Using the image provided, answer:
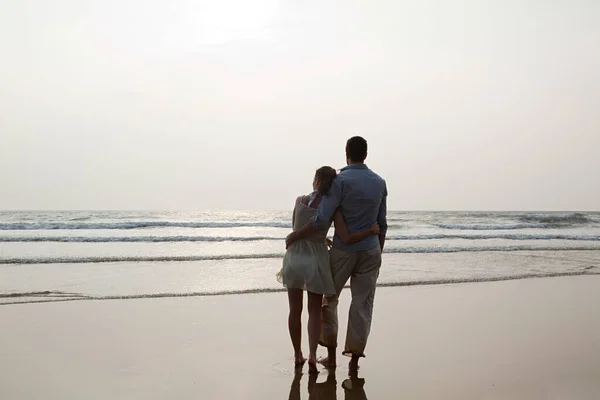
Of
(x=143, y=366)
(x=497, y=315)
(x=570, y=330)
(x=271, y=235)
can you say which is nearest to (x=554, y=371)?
(x=570, y=330)

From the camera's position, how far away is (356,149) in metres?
4.65

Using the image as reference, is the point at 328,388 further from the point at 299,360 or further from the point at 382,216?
the point at 382,216

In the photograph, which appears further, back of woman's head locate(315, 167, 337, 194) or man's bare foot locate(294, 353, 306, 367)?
man's bare foot locate(294, 353, 306, 367)

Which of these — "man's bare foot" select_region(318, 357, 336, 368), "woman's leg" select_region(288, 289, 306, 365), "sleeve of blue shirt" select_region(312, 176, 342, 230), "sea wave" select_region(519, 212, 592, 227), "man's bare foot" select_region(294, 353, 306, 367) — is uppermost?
"sleeve of blue shirt" select_region(312, 176, 342, 230)

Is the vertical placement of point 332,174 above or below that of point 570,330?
above

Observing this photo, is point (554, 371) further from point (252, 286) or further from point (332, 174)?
point (252, 286)

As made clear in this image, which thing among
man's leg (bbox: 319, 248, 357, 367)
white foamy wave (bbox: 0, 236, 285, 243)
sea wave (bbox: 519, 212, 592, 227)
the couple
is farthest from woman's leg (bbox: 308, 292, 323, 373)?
sea wave (bbox: 519, 212, 592, 227)

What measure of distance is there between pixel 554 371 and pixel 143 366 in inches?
121

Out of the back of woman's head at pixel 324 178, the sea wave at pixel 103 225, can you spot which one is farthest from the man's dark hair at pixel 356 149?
the sea wave at pixel 103 225

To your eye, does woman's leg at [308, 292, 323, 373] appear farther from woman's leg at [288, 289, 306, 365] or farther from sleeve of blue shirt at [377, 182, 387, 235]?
sleeve of blue shirt at [377, 182, 387, 235]

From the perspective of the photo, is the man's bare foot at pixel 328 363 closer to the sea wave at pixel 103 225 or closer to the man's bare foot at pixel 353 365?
the man's bare foot at pixel 353 365

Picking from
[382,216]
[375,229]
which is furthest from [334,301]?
[382,216]

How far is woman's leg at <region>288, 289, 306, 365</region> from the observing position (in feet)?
15.3

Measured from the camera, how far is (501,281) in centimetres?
940
